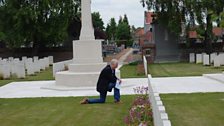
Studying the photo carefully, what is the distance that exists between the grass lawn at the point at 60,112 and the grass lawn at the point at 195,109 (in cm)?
121

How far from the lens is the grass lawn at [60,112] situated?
363 inches

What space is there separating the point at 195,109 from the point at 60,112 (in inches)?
136

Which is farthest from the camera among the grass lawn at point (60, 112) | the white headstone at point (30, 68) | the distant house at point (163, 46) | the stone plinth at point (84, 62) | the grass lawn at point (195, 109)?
the distant house at point (163, 46)

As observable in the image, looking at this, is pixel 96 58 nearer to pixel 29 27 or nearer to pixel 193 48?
pixel 29 27

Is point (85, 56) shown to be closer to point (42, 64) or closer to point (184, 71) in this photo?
point (184, 71)

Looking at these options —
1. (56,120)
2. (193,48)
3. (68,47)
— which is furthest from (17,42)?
(56,120)

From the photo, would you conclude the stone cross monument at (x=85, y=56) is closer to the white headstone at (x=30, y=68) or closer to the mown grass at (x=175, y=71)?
the mown grass at (x=175, y=71)

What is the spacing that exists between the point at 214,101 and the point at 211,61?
Result: 20.7 metres

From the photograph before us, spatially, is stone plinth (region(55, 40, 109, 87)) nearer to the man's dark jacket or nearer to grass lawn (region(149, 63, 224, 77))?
the man's dark jacket

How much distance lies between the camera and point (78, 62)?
1775cm

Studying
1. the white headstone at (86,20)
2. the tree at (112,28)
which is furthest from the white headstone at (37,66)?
the tree at (112,28)

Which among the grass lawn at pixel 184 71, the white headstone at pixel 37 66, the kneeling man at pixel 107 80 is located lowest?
the grass lawn at pixel 184 71

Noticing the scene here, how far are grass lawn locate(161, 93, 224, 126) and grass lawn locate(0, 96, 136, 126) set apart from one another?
121 centimetres

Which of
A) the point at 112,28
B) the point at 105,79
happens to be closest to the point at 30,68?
the point at 105,79
